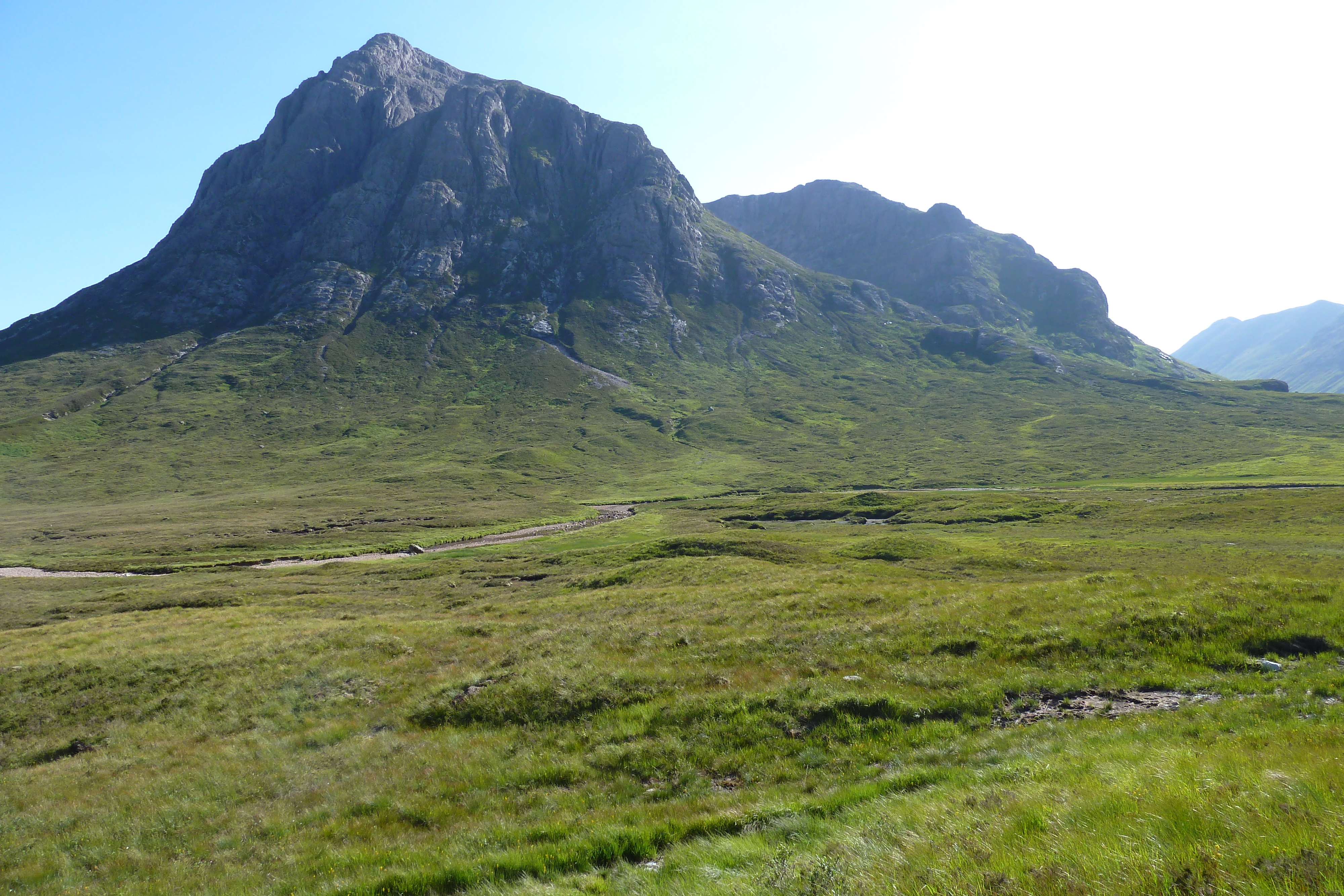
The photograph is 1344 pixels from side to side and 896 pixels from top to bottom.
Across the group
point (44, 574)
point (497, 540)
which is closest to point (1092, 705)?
point (497, 540)

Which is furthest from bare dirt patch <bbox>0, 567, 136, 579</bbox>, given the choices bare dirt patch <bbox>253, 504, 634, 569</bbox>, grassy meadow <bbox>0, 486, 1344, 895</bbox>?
grassy meadow <bbox>0, 486, 1344, 895</bbox>

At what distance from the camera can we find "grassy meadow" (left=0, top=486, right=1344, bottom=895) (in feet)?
23.6

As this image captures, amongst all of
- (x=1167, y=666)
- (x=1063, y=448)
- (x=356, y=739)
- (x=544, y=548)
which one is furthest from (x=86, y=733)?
(x=1063, y=448)

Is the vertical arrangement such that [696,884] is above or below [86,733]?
above

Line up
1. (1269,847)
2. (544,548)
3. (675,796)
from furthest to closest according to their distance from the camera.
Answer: (544,548) < (675,796) < (1269,847)

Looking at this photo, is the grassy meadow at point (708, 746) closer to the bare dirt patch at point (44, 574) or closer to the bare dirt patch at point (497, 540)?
the bare dirt patch at point (497, 540)

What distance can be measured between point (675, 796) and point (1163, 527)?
8885 centimetres

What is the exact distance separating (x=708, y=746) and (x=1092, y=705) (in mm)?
9469

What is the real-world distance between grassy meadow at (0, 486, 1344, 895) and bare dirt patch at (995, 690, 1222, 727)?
0.75ft

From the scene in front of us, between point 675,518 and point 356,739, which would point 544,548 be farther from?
point 356,739

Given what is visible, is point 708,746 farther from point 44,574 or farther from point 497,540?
point 44,574

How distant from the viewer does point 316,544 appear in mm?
89500

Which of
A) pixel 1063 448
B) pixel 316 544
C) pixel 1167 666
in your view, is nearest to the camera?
pixel 1167 666

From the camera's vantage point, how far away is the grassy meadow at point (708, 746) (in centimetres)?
719
